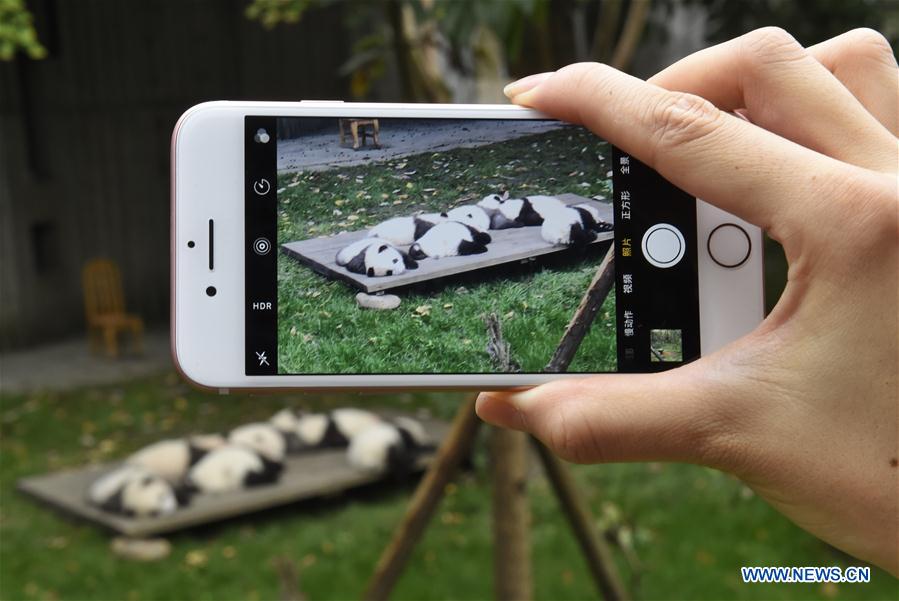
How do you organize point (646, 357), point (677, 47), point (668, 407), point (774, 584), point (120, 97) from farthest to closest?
point (120, 97) < point (677, 47) < point (774, 584) < point (646, 357) < point (668, 407)

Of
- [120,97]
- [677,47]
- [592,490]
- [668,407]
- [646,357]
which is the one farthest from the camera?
[120,97]

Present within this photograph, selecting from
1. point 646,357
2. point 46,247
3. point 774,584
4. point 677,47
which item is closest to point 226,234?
point 646,357

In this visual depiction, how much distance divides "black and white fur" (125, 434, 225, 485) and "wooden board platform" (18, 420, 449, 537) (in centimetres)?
26

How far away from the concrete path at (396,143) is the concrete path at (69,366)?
6177mm

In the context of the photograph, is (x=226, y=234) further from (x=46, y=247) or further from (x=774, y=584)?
(x=46, y=247)

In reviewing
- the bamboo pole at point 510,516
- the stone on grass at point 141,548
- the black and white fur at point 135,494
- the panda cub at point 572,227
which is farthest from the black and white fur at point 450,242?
the black and white fur at point 135,494

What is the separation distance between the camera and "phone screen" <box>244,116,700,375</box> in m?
1.52

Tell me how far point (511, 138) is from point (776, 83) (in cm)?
43

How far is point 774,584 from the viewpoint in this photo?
365cm

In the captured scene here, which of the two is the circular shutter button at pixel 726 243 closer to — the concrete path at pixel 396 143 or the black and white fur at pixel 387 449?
the concrete path at pixel 396 143

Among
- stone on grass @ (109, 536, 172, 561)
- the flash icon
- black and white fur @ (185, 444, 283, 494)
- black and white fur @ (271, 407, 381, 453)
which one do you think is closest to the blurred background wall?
black and white fur @ (271, 407, 381, 453)

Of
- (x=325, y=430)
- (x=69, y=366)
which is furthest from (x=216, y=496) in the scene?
(x=69, y=366)

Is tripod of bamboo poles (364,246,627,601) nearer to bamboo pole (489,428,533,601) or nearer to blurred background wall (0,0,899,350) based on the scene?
bamboo pole (489,428,533,601)

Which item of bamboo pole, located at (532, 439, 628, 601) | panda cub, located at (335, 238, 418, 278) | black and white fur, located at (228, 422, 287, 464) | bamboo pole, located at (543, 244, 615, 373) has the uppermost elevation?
panda cub, located at (335, 238, 418, 278)
